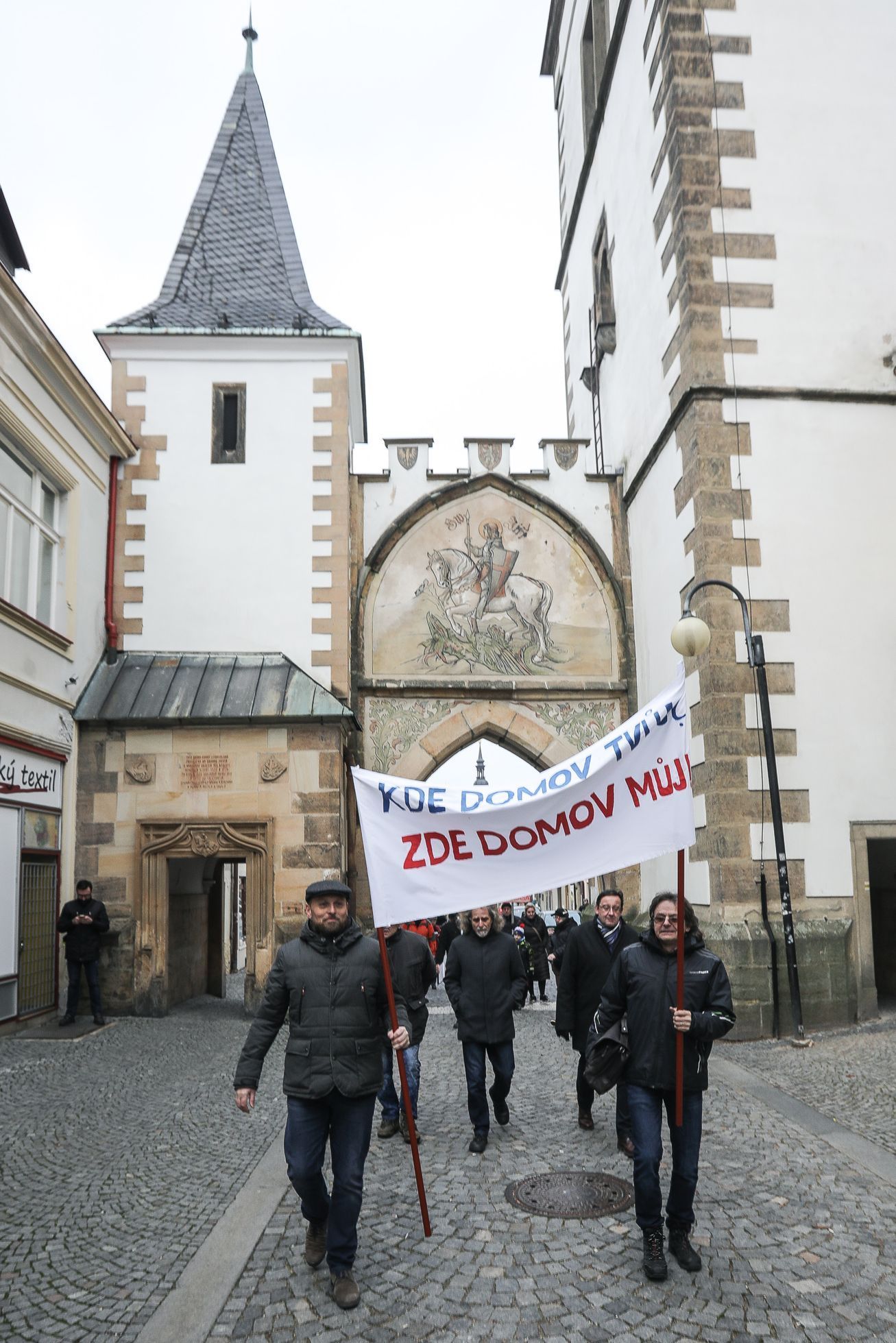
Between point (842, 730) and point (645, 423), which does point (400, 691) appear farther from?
point (842, 730)

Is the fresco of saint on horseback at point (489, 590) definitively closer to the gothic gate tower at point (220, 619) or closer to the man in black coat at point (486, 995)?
the gothic gate tower at point (220, 619)

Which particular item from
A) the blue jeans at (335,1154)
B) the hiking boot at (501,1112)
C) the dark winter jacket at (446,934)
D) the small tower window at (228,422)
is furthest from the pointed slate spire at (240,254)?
the blue jeans at (335,1154)

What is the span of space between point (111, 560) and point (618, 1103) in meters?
10.7

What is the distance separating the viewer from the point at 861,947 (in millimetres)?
11102

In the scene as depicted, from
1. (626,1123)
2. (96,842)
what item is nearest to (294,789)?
(96,842)

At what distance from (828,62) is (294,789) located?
10.5 meters

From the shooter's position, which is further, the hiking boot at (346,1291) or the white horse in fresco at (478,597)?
the white horse in fresco at (478,597)

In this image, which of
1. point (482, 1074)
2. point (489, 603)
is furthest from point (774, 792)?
point (489, 603)

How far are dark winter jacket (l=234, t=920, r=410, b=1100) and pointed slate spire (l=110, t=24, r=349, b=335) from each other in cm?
1231

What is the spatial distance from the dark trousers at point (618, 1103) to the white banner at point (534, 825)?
1393 mm

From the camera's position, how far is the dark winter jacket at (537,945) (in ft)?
48.7

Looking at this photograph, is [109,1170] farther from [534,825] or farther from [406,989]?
[534,825]

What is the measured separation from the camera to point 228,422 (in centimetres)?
1557

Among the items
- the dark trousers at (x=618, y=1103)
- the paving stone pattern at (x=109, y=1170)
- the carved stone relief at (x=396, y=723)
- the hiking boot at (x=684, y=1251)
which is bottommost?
the paving stone pattern at (x=109, y=1170)
